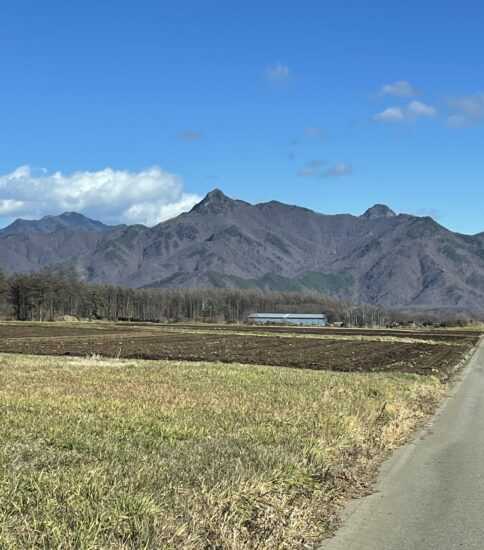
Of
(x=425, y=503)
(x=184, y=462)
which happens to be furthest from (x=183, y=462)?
(x=425, y=503)

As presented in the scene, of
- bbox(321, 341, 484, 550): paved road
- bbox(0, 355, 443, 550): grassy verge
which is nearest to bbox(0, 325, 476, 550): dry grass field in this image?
bbox(0, 355, 443, 550): grassy verge

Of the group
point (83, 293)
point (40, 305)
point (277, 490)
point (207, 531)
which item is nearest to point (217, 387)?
point (277, 490)

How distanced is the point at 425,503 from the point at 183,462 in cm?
333

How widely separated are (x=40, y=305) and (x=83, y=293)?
19.2 meters

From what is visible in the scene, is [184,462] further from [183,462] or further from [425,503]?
[425,503]

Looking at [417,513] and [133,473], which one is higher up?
[133,473]

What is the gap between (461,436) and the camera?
13.9 meters

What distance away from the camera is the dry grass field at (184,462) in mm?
6078

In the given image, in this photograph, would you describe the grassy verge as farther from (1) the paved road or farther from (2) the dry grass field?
(1) the paved road

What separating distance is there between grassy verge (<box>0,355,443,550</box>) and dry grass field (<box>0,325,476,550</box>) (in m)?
0.02

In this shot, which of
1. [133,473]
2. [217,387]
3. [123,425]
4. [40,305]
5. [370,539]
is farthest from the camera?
[40,305]

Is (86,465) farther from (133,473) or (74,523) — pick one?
(74,523)

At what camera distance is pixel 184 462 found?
28.3ft

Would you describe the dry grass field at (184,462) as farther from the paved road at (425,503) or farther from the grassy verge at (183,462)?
the paved road at (425,503)
